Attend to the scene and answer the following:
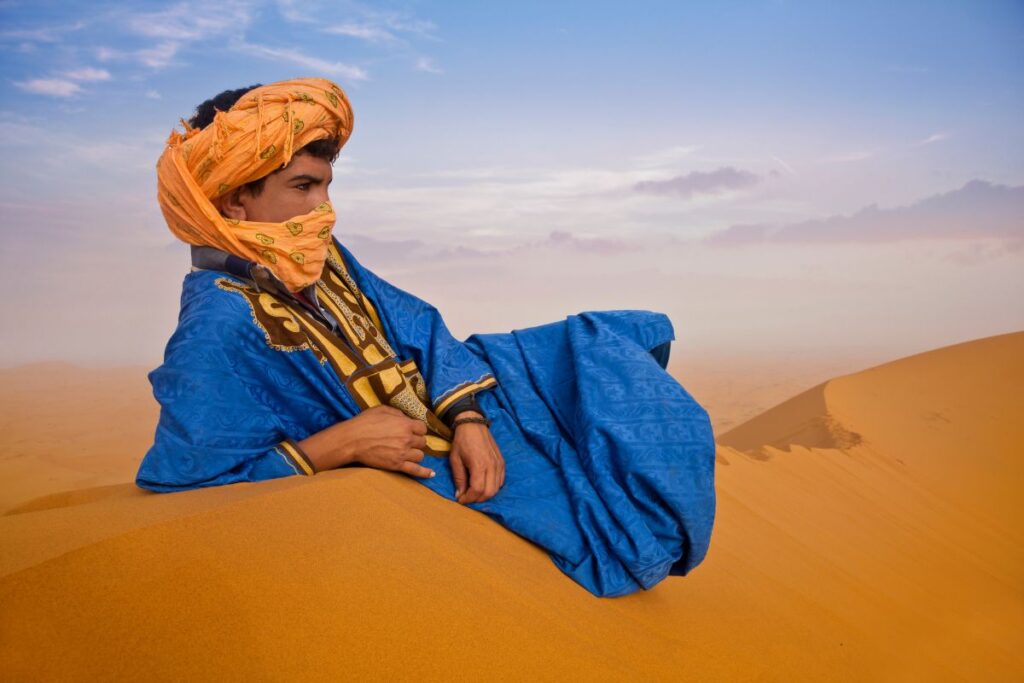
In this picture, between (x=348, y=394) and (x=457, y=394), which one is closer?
(x=348, y=394)

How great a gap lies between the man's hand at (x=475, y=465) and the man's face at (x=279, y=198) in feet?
3.29

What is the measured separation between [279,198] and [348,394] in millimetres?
776

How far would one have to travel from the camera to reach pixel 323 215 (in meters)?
2.86

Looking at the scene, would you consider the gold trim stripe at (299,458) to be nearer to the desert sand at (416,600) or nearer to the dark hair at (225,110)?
the desert sand at (416,600)

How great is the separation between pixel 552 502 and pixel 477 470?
11.1 inches

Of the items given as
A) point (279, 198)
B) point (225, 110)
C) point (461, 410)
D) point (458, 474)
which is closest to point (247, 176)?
point (279, 198)

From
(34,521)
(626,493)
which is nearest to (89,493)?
(34,521)

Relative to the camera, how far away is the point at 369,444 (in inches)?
99.0

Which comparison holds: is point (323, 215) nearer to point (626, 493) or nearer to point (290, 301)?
point (290, 301)

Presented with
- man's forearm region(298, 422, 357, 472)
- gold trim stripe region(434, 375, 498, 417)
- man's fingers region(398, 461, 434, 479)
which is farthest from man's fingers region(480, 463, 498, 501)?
man's forearm region(298, 422, 357, 472)

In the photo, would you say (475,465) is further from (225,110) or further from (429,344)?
(225,110)

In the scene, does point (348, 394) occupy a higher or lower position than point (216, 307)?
lower

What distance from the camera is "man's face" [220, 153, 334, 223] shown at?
112 inches

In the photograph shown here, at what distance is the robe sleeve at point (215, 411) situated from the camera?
239 centimetres
